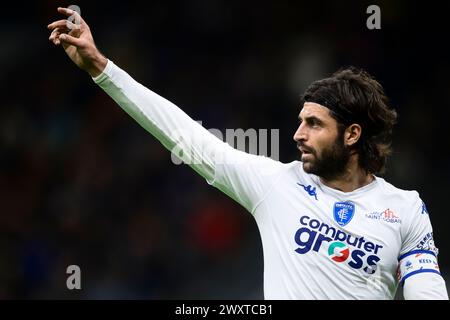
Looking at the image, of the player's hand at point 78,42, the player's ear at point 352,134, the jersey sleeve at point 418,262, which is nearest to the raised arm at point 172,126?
the player's hand at point 78,42

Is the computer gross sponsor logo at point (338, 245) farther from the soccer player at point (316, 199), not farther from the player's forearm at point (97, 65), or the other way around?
the player's forearm at point (97, 65)

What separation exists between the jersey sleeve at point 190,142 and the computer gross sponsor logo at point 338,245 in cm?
34

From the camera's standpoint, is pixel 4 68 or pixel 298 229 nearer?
pixel 298 229

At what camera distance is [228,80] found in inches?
378

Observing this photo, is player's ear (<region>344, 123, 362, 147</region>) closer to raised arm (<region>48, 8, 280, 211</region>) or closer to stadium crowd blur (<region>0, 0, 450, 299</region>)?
raised arm (<region>48, 8, 280, 211</region>)

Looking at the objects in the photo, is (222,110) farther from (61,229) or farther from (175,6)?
(61,229)

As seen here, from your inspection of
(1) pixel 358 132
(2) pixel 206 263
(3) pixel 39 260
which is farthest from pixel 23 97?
(1) pixel 358 132

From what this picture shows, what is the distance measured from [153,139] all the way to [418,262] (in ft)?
17.9

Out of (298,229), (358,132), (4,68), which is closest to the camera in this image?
(298,229)

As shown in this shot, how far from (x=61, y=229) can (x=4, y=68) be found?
2065 millimetres

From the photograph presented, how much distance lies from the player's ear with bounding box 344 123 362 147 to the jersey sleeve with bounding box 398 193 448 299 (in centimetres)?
51

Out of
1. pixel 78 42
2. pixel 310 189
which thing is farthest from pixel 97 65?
pixel 310 189

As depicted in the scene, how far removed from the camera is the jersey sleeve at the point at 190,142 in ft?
14.0

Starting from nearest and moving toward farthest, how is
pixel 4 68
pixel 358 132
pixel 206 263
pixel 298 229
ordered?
pixel 298 229 < pixel 358 132 < pixel 206 263 < pixel 4 68
